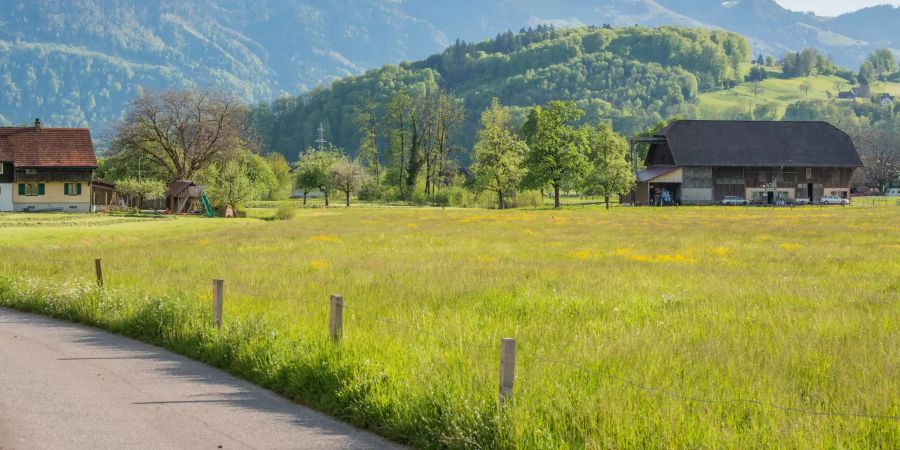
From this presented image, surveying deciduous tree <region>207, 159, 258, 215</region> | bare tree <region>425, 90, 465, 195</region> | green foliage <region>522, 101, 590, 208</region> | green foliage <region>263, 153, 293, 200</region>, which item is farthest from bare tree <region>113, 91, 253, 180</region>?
green foliage <region>522, 101, 590, 208</region>

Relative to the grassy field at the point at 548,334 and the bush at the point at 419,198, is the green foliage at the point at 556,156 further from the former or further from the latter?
the grassy field at the point at 548,334

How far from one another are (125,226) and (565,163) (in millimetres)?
52650

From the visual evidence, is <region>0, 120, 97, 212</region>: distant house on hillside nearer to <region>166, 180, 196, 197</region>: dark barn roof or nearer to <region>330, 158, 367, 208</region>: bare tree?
<region>166, 180, 196, 197</region>: dark barn roof

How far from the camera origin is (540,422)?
8.22 meters

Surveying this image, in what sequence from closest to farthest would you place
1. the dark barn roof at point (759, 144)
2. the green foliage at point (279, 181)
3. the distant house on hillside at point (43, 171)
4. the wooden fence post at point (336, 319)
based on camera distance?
the wooden fence post at point (336, 319), the distant house on hillside at point (43, 171), the dark barn roof at point (759, 144), the green foliage at point (279, 181)

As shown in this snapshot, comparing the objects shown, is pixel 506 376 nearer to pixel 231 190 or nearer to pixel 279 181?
pixel 231 190

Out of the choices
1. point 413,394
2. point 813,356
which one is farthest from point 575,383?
point 813,356

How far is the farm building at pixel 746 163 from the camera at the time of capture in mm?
110125

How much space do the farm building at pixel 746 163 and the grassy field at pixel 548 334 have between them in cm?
8177

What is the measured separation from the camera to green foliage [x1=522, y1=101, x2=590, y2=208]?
94.5m

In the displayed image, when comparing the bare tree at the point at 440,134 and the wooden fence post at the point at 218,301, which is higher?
the bare tree at the point at 440,134

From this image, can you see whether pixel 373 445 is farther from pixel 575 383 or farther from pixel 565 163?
pixel 565 163

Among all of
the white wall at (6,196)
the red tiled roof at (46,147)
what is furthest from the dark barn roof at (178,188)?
the white wall at (6,196)

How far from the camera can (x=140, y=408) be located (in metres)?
10.5
